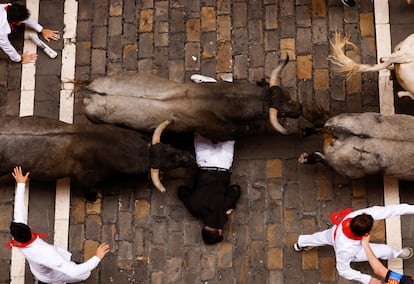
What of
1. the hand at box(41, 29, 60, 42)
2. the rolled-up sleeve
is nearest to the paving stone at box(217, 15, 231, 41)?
the hand at box(41, 29, 60, 42)

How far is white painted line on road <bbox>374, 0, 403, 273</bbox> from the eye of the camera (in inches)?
375

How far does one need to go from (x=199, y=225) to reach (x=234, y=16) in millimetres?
3357

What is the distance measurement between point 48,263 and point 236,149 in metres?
3.30

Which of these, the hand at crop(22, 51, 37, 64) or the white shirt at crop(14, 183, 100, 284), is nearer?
the white shirt at crop(14, 183, 100, 284)

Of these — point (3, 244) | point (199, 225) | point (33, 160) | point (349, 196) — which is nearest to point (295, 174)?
point (349, 196)

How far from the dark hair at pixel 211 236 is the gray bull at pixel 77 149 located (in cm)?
105

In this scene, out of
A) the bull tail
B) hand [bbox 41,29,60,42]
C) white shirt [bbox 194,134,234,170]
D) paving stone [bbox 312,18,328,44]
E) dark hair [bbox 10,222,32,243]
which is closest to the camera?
dark hair [bbox 10,222,32,243]

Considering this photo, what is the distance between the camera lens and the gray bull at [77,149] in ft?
29.7

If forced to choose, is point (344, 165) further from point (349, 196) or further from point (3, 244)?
point (3, 244)

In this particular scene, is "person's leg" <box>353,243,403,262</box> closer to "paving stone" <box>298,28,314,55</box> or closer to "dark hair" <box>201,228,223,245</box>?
"dark hair" <box>201,228,223,245</box>

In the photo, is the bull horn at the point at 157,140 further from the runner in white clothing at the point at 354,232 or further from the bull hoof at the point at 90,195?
the runner in white clothing at the point at 354,232

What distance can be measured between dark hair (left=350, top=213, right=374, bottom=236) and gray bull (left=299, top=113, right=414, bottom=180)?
1.16m

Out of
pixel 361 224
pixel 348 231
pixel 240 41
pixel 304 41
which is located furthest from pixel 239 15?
pixel 361 224

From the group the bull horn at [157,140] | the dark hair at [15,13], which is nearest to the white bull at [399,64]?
the bull horn at [157,140]
